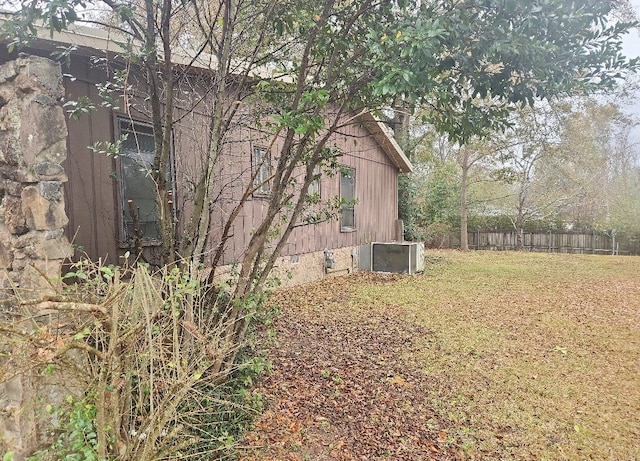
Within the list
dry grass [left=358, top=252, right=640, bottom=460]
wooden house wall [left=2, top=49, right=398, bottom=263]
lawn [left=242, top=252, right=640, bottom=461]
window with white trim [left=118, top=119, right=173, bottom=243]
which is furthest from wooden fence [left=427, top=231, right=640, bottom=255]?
window with white trim [left=118, top=119, right=173, bottom=243]

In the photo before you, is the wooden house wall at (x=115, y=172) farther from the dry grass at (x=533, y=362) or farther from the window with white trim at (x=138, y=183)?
the dry grass at (x=533, y=362)

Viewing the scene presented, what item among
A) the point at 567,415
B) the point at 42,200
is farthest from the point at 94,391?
the point at 567,415

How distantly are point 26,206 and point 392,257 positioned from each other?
8645 millimetres

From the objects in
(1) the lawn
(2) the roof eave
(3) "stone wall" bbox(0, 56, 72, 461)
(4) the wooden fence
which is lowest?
(1) the lawn

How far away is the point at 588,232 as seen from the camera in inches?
675

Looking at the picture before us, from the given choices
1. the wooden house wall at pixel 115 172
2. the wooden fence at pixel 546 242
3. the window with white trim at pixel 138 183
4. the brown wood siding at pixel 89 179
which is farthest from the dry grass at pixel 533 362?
the wooden fence at pixel 546 242

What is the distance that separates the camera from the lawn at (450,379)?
3.01 metres

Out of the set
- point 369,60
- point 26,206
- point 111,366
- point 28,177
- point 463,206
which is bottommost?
point 111,366

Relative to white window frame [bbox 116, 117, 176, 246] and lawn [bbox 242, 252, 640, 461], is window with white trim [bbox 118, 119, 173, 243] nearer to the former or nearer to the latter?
white window frame [bbox 116, 117, 176, 246]

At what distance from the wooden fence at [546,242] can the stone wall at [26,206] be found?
18060 millimetres

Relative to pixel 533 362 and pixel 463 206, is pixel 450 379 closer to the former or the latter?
pixel 533 362

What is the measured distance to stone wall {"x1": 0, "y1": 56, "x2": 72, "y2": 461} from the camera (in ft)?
8.46

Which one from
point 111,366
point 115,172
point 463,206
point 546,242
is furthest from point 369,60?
point 546,242

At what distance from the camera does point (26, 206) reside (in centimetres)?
261
